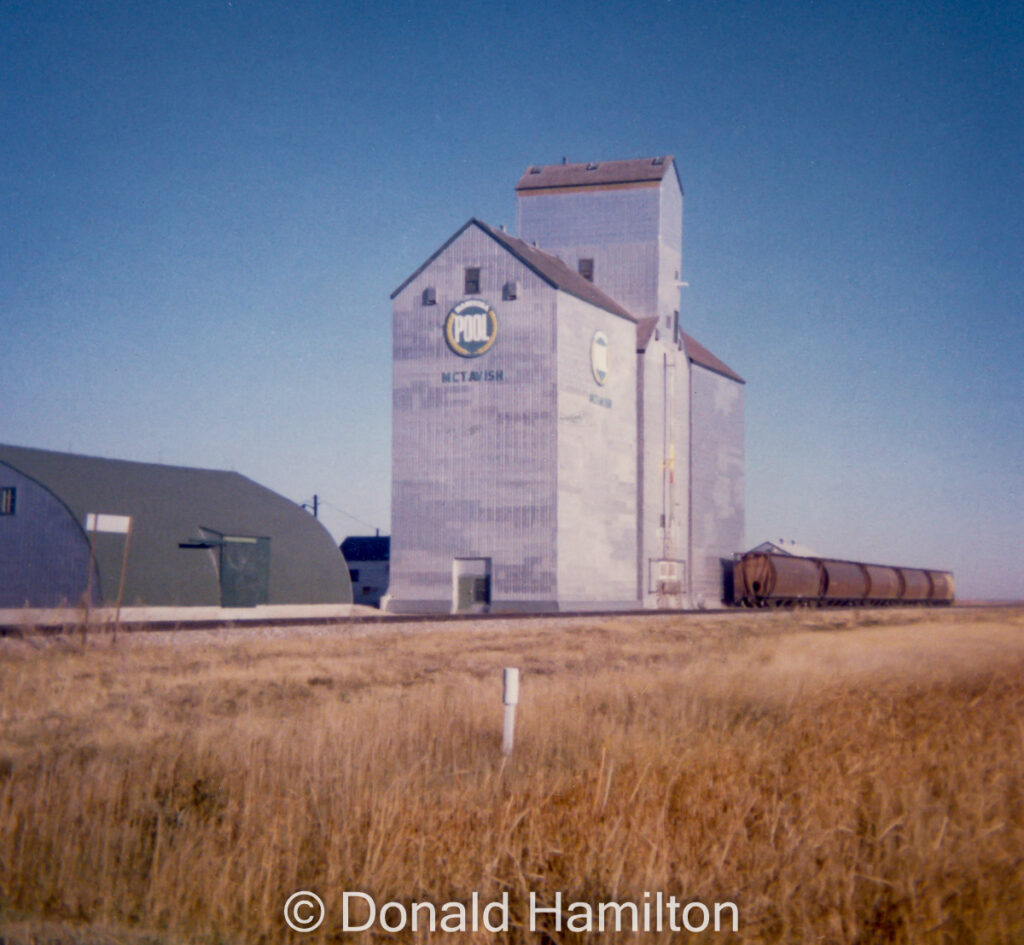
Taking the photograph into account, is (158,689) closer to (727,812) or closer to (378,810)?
(378,810)

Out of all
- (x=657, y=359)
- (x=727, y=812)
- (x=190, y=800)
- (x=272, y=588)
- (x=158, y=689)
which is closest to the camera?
(x=727, y=812)

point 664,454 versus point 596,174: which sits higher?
point 596,174

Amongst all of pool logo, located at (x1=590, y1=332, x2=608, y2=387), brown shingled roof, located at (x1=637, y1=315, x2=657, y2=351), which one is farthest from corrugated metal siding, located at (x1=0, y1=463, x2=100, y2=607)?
brown shingled roof, located at (x1=637, y1=315, x2=657, y2=351)

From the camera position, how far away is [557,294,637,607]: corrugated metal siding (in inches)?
2076

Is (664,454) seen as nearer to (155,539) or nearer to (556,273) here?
(556,273)

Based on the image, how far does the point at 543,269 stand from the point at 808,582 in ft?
74.6

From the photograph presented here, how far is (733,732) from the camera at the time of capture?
1034 cm

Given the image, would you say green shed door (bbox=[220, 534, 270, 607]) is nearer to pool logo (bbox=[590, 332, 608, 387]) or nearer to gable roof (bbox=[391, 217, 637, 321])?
gable roof (bbox=[391, 217, 637, 321])

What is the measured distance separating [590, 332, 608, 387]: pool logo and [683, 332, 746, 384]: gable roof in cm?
1209

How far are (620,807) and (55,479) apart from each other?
4172 centimetres

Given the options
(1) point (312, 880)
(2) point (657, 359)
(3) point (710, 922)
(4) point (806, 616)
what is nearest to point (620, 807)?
(3) point (710, 922)

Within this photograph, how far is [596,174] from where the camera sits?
64.8m

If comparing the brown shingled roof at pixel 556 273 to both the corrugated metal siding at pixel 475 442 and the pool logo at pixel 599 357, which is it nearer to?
the corrugated metal siding at pixel 475 442

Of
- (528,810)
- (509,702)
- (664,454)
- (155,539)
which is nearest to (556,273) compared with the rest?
(664,454)
